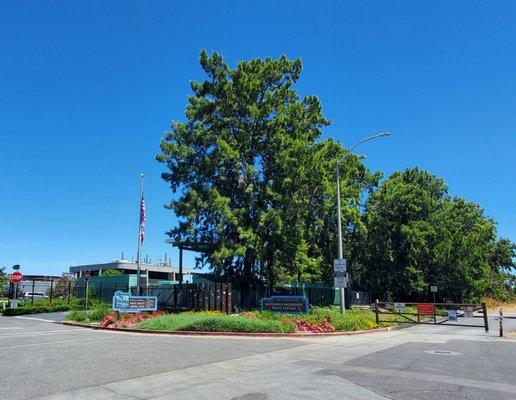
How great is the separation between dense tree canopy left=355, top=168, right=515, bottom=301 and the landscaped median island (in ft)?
79.7

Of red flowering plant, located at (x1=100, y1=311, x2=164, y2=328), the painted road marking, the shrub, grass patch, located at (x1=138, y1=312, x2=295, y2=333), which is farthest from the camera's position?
the shrub

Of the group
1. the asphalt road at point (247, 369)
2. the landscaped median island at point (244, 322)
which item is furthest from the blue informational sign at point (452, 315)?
the asphalt road at point (247, 369)

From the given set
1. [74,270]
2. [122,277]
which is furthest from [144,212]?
Answer: [74,270]

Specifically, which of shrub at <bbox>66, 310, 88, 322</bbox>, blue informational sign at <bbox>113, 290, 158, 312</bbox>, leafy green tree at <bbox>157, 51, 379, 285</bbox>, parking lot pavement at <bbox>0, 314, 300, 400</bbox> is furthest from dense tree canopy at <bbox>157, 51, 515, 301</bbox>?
parking lot pavement at <bbox>0, 314, 300, 400</bbox>

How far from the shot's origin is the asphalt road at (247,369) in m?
9.06

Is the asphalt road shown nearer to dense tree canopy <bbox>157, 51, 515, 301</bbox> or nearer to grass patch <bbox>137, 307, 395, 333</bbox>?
grass patch <bbox>137, 307, 395, 333</bbox>

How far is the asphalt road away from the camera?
906cm

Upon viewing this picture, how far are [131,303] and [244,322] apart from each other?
8.11m

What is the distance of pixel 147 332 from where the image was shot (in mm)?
21156

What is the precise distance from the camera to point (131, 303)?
85.8ft

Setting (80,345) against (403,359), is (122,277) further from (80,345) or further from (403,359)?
(403,359)

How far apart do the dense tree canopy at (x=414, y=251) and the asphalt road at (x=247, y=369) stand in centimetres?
3160

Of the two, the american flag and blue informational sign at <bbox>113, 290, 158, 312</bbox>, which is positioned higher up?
the american flag

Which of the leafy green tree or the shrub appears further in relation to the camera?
the leafy green tree
